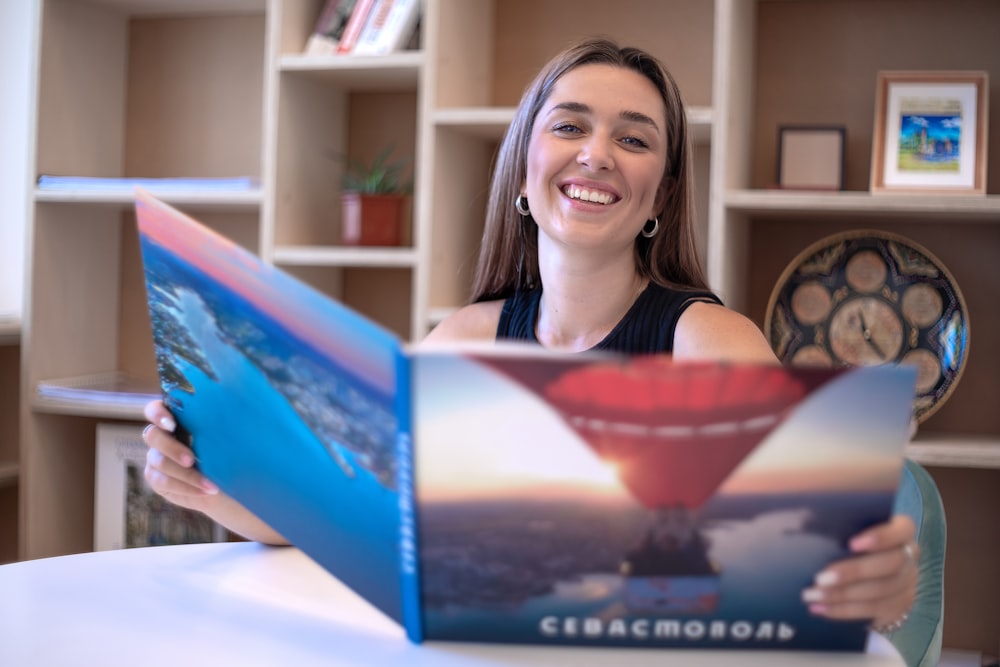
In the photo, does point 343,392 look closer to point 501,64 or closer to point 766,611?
point 766,611

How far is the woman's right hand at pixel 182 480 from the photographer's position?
1049 millimetres

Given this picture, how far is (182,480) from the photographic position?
1085 millimetres

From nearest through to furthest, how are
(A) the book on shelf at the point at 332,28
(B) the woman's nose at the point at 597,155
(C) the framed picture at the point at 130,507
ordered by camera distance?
(B) the woman's nose at the point at 597,155 → (A) the book on shelf at the point at 332,28 → (C) the framed picture at the point at 130,507

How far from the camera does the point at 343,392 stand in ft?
2.42

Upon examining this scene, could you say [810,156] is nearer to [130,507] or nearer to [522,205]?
[522,205]

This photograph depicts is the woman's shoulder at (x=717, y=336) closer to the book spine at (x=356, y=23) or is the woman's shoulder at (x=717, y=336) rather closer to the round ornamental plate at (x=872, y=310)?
the round ornamental plate at (x=872, y=310)

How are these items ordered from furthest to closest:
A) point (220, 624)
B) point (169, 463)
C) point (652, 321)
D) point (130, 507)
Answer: point (130, 507) < point (652, 321) < point (169, 463) < point (220, 624)

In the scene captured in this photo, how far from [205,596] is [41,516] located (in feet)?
6.21

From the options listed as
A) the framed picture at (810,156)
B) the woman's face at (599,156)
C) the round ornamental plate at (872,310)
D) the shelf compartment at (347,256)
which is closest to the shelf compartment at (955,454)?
the round ornamental plate at (872,310)

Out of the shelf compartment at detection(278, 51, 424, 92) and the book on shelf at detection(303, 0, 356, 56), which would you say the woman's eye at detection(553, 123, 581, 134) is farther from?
the book on shelf at detection(303, 0, 356, 56)

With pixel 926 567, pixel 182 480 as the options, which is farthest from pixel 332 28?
pixel 926 567

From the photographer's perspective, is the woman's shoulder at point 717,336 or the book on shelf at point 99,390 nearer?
the woman's shoulder at point 717,336

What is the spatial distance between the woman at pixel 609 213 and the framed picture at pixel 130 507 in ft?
3.85

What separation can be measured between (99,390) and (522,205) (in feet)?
4.32
